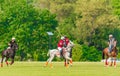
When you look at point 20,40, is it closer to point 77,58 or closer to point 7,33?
point 7,33

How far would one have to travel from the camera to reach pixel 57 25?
3457 inches

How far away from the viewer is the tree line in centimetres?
8350

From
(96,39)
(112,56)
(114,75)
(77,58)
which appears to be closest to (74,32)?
(96,39)

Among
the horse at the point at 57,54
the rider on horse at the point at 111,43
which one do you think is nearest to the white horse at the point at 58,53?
the horse at the point at 57,54

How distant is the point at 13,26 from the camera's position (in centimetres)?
8444

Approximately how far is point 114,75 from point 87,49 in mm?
58887

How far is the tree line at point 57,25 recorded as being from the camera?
83500mm

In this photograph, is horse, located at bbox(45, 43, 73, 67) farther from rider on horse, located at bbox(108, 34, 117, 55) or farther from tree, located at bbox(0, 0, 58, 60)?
tree, located at bbox(0, 0, 58, 60)

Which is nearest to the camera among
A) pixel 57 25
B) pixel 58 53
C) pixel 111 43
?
pixel 58 53

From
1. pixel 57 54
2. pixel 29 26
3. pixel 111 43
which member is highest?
pixel 111 43

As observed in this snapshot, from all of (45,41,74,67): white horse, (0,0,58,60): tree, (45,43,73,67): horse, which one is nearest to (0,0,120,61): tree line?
(0,0,58,60): tree

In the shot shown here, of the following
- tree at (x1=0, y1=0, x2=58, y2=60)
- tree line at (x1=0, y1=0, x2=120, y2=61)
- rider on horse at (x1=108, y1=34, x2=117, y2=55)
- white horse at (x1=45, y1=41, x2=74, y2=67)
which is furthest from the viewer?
tree line at (x1=0, y1=0, x2=120, y2=61)

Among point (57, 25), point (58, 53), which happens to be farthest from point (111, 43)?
point (57, 25)

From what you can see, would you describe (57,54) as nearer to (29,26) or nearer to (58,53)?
(58,53)
